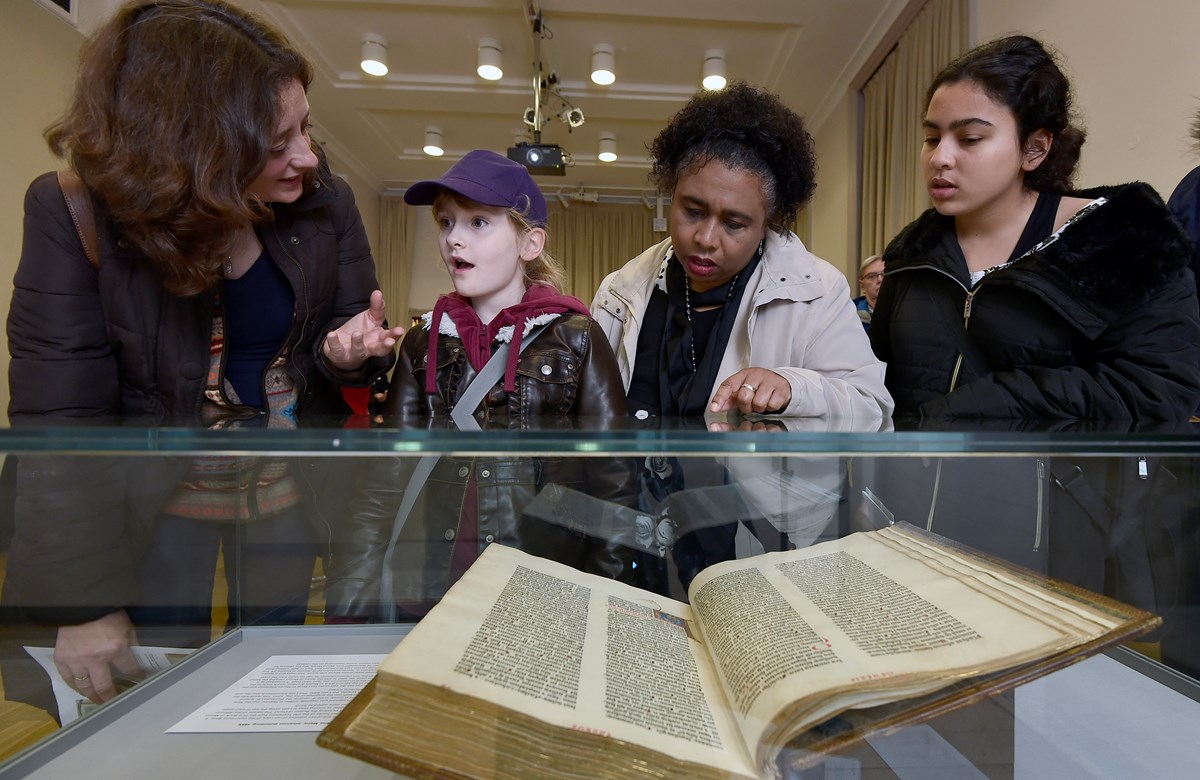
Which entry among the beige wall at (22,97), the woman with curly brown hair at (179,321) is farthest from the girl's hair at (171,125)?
the beige wall at (22,97)

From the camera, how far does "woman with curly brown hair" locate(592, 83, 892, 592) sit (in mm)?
1253

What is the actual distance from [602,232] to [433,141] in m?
2.71

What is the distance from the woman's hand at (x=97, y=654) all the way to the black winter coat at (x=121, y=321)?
0.91ft

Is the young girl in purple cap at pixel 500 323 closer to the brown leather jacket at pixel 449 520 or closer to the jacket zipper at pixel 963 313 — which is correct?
the brown leather jacket at pixel 449 520

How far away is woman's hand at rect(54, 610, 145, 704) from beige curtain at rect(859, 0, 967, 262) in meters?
3.79

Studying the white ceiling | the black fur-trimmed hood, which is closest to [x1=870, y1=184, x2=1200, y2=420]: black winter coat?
the black fur-trimmed hood

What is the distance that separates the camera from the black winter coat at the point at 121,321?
904 millimetres

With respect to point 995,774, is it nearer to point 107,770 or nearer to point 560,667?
point 560,667

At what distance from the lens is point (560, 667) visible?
43 centimetres

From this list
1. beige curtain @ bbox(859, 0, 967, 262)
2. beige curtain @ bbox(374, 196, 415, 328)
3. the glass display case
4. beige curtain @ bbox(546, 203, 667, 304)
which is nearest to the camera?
the glass display case

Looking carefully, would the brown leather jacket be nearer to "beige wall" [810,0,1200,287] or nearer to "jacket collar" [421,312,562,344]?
"jacket collar" [421,312,562,344]

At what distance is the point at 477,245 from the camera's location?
112 centimetres

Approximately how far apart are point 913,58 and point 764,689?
14.6 ft

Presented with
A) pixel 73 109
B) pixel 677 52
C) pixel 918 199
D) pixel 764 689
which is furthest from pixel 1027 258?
pixel 677 52
